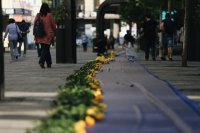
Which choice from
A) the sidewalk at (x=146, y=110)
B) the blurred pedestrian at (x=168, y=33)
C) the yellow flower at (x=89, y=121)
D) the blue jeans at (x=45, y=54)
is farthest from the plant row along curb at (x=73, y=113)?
the blurred pedestrian at (x=168, y=33)

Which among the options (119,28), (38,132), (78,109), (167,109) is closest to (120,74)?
(167,109)

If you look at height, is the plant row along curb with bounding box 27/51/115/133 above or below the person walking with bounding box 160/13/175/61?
below

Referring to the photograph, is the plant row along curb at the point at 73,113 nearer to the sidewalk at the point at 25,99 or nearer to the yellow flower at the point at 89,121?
the yellow flower at the point at 89,121

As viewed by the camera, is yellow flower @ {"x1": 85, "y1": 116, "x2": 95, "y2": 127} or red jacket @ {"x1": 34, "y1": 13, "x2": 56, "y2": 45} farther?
red jacket @ {"x1": 34, "y1": 13, "x2": 56, "y2": 45}

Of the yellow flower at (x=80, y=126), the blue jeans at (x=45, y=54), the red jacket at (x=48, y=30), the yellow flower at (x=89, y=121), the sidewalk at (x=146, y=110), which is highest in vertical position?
the red jacket at (x=48, y=30)

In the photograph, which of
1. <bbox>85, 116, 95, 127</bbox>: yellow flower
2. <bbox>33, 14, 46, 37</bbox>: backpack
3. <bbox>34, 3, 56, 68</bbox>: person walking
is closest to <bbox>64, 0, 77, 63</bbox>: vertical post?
<bbox>34, 3, 56, 68</bbox>: person walking

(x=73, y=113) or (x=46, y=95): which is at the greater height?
(x=73, y=113)

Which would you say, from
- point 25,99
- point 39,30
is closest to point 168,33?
point 39,30

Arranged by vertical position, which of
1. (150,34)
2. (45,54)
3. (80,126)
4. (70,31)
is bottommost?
(80,126)

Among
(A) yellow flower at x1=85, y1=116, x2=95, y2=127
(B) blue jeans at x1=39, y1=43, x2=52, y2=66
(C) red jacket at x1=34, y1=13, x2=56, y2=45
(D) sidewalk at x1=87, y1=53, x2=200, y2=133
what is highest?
(C) red jacket at x1=34, y1=13, x2=56, y2=45

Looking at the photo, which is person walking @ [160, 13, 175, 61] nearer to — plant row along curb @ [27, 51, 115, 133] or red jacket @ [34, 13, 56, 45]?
red jacket @ [34, 13, 56, 45]

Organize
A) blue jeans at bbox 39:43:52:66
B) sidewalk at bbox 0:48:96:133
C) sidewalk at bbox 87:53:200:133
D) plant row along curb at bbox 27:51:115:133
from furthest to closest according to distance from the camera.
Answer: blue jeans at bbox 39:43:52:66 < sidewalk at bbox 0:48:96:133 < sidewalk at bbox 87:53:200:133 < plant row along curb at bbox 27:51:115:133

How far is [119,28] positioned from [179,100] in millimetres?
88173

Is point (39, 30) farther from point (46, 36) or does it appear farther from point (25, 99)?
point (25, 99)
